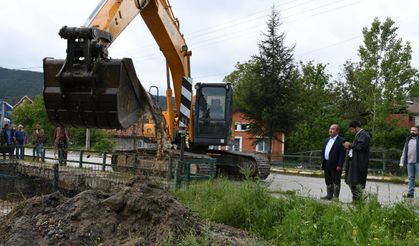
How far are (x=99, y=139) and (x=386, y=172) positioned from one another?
31650 millimetres

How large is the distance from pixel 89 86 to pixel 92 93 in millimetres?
122

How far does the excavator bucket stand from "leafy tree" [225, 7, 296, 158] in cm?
2446

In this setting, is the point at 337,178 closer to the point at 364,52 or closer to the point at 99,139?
the point at 364,52

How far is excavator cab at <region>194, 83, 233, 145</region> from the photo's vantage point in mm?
15289

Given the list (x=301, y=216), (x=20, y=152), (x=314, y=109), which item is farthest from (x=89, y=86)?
(x=314, y=109)

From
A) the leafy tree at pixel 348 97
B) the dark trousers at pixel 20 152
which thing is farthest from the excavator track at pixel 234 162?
the leafy tree at pixel 348 97

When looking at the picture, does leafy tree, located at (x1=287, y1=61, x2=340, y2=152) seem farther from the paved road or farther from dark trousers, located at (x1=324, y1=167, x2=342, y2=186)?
dark trousers, located at (x1=324, y1=167, x2=342, y2=186)

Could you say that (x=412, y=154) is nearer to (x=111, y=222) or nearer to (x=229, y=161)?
(x=229, y=161)

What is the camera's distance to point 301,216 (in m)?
6.85

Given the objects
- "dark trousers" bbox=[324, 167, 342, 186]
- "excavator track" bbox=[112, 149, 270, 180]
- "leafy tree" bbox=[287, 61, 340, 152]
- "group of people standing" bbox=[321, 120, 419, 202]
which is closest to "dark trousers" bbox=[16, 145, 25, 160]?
"excavator track" bbox=[112, 149, 270, 180]

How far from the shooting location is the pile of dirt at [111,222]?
612 cm

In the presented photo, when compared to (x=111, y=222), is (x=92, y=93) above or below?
above

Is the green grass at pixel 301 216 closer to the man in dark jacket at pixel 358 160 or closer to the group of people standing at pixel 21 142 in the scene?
the man in dark jacket at pixel 358 160

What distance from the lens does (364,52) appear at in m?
40.8
